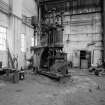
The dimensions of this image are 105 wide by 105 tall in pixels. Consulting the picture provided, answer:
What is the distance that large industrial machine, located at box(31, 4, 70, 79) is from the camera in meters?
4.62

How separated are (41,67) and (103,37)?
5477 mm

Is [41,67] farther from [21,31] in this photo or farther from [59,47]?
[21,31]

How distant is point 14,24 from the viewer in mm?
5949

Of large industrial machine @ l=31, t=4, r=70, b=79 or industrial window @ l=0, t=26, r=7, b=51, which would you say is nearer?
large industrial machine @ l=31, t=4, r=70, b=79

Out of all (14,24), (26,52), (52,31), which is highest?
(14,24)

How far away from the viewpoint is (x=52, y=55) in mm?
5066

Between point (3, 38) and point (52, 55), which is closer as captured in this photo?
point (52, 55)

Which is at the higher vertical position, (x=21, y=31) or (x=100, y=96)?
(x=21, y=31)

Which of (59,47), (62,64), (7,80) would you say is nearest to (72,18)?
(59,47)

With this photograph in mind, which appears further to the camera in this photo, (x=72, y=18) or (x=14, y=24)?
(x=72, y=18)

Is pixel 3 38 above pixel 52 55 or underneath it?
above

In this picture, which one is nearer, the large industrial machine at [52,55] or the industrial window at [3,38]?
the large industrial machine at [52,55]

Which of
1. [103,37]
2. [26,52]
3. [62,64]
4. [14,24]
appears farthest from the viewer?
[103,37]

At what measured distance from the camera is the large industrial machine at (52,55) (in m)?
Result: 4.62
